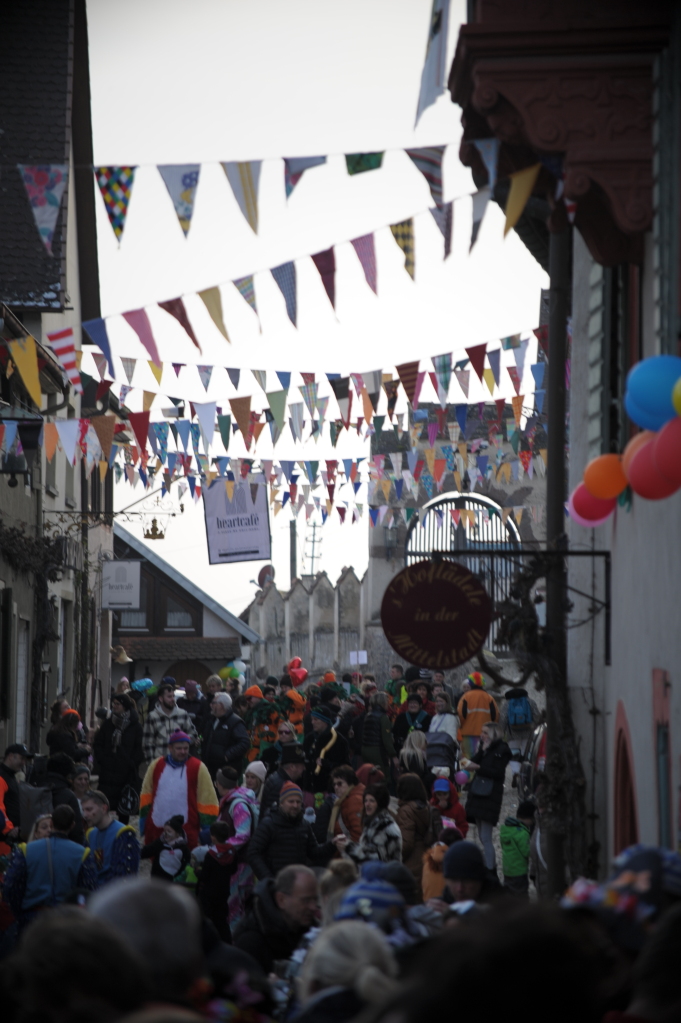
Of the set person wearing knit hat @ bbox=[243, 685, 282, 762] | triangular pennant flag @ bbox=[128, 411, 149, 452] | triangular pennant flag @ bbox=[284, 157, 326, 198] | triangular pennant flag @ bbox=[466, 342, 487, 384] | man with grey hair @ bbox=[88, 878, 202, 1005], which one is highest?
triangular pennant flag @ bbox=[284, 157, 326, 198]

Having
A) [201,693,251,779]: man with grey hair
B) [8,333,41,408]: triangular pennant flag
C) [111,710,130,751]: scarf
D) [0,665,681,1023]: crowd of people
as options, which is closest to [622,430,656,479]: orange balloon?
[0,665,681,1023]: crowd of people

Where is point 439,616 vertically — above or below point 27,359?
below

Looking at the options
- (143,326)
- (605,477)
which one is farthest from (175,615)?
(605,477)

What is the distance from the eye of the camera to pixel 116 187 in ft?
34.3

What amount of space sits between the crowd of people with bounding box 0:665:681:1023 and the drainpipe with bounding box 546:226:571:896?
0.44 m

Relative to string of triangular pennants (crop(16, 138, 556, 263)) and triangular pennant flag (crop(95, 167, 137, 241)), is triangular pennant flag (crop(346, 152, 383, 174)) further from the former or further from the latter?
triangular pennant flag (crop(95, 167, 137, 241))

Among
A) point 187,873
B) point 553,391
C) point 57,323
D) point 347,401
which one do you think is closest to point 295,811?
point 187,873

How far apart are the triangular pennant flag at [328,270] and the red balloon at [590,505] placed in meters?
4.32

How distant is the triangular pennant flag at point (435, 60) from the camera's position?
7805 millimetres

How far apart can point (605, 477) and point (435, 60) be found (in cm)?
281

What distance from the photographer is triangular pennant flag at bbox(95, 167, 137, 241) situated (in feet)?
34.2

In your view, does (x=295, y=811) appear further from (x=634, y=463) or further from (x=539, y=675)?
(x=634, y=463)

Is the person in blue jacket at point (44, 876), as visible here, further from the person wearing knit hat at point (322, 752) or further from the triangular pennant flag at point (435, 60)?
the person wearing knit hat at point (322, 752)

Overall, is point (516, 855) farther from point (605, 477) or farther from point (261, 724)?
point (261, 724)
